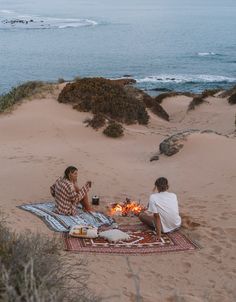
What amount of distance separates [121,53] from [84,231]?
164 feet

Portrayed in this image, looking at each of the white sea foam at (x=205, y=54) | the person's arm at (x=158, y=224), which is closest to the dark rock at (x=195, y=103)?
the person's arm at (x=158, y=224)

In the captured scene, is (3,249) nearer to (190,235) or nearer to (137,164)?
(190,235)

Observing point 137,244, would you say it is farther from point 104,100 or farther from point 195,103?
point 195,103

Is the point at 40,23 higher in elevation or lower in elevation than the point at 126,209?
higher

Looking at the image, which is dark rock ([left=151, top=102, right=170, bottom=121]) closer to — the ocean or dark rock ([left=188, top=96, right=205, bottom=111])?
dark rock ([left=188, top=96, right=205, bottom=111])

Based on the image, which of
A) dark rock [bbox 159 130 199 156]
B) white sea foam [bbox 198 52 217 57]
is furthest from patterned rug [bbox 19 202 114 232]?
white sea foam [bbox 198 52 217 57]

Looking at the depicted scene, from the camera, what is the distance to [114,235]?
8.22m

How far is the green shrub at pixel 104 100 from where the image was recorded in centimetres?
2002

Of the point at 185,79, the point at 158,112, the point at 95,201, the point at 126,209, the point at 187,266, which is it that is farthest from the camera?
the point at 185,79

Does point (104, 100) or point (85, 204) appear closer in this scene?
point (85, 204)

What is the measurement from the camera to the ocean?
41625 millimetres

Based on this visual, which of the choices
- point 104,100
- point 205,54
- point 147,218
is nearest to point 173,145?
point 147,218

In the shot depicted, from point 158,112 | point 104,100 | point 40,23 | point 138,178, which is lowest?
point 158,112

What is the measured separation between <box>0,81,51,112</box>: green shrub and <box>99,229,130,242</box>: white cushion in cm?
1302
